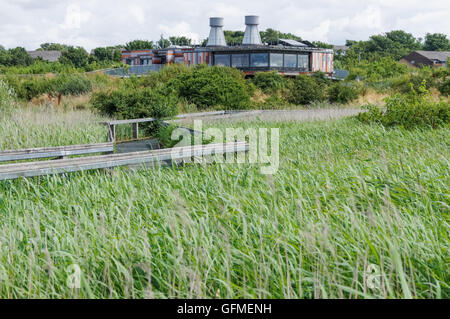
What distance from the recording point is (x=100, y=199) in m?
4.78

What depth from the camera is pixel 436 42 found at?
83500 mm

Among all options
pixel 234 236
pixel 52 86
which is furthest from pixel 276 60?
pixel 234 236

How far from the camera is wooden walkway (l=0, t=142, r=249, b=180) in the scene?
18.4ft

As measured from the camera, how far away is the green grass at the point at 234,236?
279 centimetres

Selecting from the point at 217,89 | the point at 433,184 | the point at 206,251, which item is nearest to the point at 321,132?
the point at 433,184

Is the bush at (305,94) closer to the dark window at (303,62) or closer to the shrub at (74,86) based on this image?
the shrub at (74,86)

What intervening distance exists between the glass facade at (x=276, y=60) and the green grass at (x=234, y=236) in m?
38.7

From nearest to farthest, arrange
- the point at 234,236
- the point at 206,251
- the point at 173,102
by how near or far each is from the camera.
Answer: the point at 206,251 → the point at 234,236 → the point at 173,102

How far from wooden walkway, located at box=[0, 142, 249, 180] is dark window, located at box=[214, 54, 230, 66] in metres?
39.8

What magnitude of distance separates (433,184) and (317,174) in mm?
1310

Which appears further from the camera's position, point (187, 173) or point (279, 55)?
point (279, 55)

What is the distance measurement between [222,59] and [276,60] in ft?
18.5

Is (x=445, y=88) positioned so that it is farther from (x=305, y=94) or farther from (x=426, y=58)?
(x=426, y=58)
